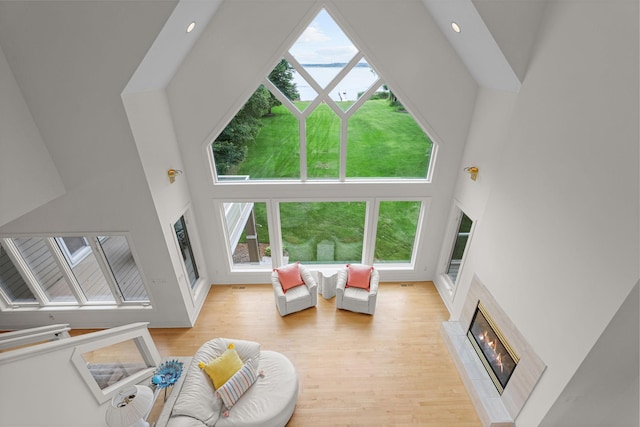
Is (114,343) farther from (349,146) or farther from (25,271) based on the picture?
(349,146)

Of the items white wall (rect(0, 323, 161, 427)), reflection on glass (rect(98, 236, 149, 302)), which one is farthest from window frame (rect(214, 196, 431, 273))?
white wall (rect(0, 323, 161, 427))

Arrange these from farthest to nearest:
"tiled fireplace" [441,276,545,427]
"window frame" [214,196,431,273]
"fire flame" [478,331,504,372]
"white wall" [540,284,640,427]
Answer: "window frame" [214,196,431,273], "fire flame" [478,331,504,372], "tiled fireplace" [441,276,545,427], "white wall" [540,284,640,427]

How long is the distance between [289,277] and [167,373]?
Answer: 8.46 ft

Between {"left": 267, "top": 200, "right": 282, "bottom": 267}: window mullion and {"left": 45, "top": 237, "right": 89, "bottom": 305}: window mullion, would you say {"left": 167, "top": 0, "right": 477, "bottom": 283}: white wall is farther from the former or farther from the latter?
{"left": 45, "top": 237, "right": 89, "bottom": 305}: window mullion

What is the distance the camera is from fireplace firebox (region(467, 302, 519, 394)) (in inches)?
165

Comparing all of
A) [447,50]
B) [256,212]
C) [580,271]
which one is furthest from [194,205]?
[580,271]

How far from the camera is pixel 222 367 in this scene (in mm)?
4305

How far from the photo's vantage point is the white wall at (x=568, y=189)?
2.66m

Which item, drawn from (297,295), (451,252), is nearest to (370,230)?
(451,252)

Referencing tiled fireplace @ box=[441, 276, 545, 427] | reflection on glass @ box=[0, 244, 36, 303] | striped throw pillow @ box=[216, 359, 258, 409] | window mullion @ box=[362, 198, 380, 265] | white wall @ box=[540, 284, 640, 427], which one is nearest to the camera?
white wall @ box=[540, 284, 640, 427]

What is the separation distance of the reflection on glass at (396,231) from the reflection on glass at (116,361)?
15.8 feet

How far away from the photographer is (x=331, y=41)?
194 inches

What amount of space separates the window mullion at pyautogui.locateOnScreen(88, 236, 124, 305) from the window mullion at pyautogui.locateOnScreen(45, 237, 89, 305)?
63 centimetres

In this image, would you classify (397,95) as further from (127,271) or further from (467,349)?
(127,271)
